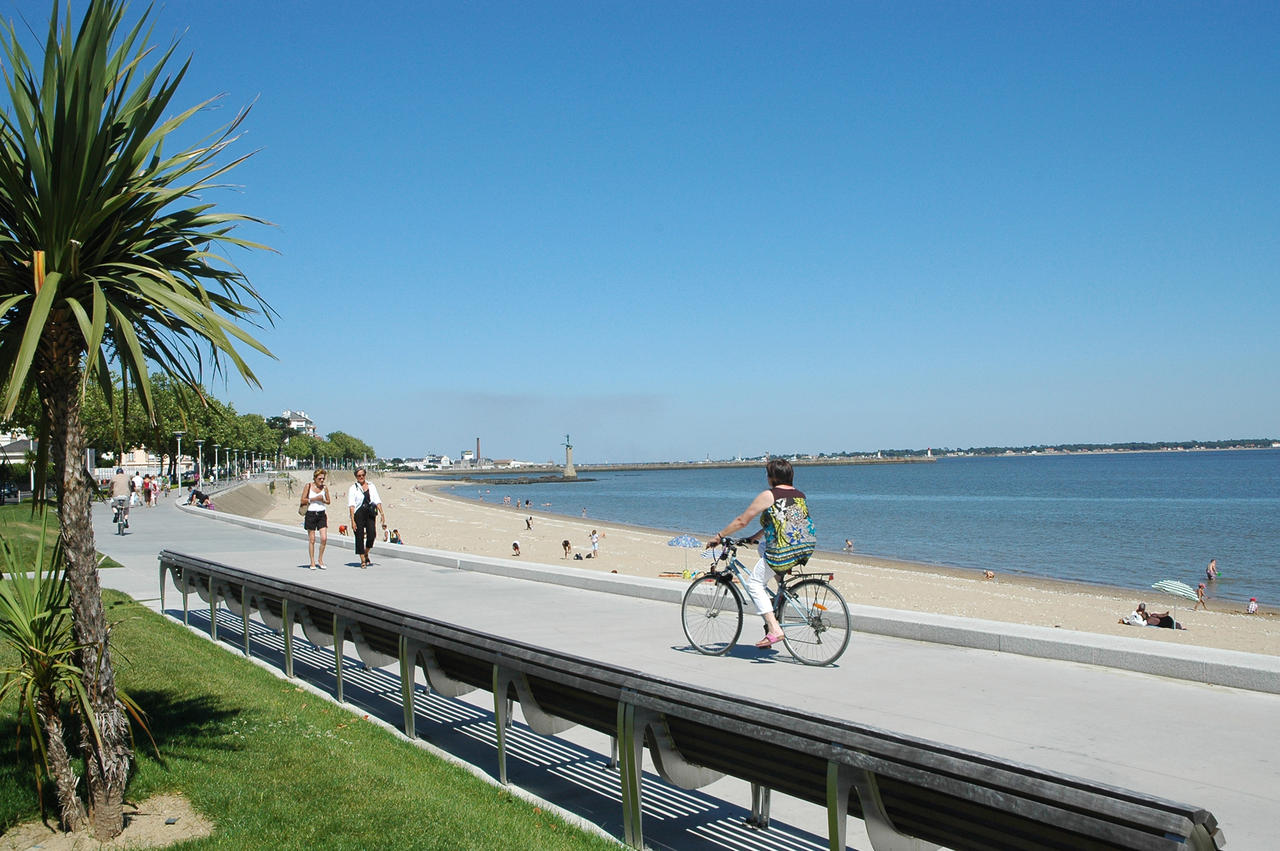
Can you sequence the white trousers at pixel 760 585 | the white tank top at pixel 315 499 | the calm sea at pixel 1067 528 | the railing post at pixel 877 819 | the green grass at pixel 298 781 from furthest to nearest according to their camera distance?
the calm sea at pixel 1067 528 < the white tank top at pixel 315 499 < the white trousers at pixel 760 585 < the green grass at pixel 298 781 < the railing post at pixel 877 819

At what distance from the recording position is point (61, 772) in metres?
4.18

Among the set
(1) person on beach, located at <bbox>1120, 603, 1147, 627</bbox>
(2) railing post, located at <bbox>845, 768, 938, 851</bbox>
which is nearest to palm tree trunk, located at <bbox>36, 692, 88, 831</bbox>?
(2) railing post, located at <bbox>845, 768, 938, 851</bbox>

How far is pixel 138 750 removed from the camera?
5.24 metres

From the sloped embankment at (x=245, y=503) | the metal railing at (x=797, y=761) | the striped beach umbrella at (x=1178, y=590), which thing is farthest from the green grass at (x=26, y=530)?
the striped beach umbrella at (x=1178, y=590)

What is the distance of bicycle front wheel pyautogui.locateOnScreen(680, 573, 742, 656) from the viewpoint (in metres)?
8.19

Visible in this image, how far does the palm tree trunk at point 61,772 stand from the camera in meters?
4.17

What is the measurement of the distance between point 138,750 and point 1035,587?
2680 centimetres

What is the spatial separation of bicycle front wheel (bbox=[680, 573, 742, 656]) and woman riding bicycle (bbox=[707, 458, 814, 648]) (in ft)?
1.08

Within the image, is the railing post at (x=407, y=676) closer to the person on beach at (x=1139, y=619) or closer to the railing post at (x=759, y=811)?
the railing post at (x=759, y=811)

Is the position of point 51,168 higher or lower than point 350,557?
higher

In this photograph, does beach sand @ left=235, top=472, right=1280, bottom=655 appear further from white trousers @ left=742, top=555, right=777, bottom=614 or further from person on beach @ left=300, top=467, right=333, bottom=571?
white trousers @ left=742, top=555, right=777, bottom=614

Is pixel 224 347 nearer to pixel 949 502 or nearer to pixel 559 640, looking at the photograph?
pixel 559 640

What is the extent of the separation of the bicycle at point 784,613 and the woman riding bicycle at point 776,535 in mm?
129

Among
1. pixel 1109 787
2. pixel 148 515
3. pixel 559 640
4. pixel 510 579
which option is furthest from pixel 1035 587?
pixel 148 515
